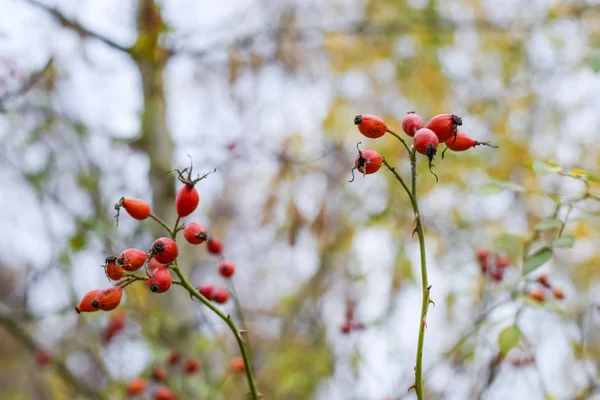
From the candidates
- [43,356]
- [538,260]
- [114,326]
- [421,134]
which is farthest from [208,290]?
[43,356]

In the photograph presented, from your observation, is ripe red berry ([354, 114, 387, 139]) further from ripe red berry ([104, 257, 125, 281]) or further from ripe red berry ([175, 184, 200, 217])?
ripe red berry ([104, 257, 125, 281])

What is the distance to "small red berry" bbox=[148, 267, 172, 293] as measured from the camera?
1056 millimetres

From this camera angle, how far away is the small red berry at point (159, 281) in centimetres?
106

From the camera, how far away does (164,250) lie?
1074 mm

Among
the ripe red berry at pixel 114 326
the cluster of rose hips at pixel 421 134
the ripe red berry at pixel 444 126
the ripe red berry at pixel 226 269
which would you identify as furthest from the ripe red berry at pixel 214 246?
the ripe red berry at pixel 114 326

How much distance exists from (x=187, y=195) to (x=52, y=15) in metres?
2.23

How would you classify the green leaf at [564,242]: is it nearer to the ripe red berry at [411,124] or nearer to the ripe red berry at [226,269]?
the ripe red berry at [411,124]

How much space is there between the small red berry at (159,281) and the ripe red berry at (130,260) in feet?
0.18

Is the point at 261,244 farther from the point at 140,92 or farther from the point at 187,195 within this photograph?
the point at 187,195

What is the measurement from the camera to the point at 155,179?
3.27 meters

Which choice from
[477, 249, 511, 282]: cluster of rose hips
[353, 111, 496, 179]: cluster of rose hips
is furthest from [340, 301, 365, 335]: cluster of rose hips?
[353, 111, 496, 179]: cluster of rose hips

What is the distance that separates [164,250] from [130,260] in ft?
0.29

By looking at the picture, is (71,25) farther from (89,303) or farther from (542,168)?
(542,168)

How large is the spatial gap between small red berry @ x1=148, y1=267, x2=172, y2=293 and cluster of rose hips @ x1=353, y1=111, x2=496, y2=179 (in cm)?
44
